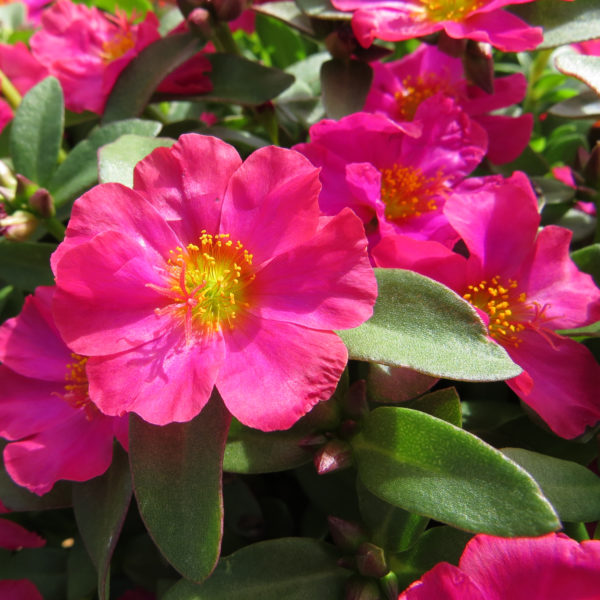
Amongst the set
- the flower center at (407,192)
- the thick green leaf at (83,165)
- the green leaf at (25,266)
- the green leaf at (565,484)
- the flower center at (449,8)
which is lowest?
the green leaf at (565,484)

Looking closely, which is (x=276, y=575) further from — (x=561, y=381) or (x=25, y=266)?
(x=25, y=266)

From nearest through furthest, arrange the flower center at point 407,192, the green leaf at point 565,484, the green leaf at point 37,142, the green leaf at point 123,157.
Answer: the green leaf at point 565,484, the green leaf at point 123,157, the flower center at point 407,192, the green leaf at point 37,142

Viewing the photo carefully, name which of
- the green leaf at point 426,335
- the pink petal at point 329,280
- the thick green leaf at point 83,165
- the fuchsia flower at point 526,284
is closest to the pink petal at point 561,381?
Result: the fuchsia flower at point 526,284

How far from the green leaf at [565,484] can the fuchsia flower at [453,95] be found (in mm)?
535

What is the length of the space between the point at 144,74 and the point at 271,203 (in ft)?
1.55

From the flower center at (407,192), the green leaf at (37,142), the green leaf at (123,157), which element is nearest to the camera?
the green leaf at (123,157)

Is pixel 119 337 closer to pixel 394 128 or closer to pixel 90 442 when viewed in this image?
pixel 90 442

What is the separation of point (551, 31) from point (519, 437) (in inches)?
23.6

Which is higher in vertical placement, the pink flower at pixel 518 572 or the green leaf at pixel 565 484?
the pink flower at pixel 518 572

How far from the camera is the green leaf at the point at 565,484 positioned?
2.19 ft

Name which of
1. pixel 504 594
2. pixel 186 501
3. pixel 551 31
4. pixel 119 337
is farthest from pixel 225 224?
pixel 551 31

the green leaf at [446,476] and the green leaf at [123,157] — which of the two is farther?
the green leaf at [123,157]

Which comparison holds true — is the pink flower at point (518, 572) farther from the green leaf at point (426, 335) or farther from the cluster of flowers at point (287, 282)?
the green leaf at point (426, 335)

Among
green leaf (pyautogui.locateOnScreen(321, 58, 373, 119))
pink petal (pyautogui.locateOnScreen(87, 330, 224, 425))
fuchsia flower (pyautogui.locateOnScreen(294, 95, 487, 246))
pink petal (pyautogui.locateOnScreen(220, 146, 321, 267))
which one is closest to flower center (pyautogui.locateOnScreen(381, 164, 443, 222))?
fuchsia flower (pyautogui.locateOnScreen(294, 95, 487, 246))
